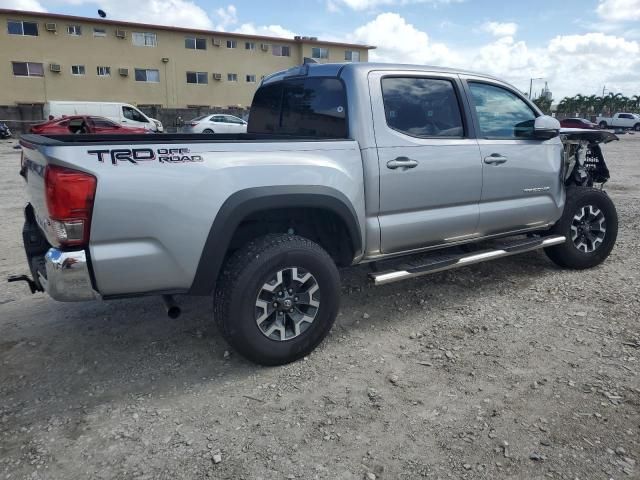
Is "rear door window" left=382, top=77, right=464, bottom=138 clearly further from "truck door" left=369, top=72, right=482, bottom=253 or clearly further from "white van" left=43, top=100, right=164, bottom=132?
"white van" left=43, top=100, right=164, bottom=132

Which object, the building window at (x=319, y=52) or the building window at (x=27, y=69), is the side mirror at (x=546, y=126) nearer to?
the building window at (x=27, y=69)

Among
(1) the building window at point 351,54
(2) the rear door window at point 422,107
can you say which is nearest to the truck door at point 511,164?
(2) the rear door window at point 422,107

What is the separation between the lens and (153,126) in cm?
2400

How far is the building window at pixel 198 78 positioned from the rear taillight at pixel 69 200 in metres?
36.8

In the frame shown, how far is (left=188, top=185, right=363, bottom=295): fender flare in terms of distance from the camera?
2.88 m

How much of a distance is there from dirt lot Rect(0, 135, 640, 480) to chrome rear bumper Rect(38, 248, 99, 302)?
704mm

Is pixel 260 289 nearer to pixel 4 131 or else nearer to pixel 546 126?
pixel 546 126

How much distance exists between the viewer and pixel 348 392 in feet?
9.85

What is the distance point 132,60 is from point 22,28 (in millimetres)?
6576

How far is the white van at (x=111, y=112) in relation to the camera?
23766 mm

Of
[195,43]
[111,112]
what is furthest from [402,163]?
[195,43]

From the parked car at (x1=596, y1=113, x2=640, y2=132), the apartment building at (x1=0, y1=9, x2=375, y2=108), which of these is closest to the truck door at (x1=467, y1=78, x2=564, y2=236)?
the apartment building at (x1=0, y1=9, x2=375, y2=108)

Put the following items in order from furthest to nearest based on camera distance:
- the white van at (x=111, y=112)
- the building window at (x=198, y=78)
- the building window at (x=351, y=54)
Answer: the building window at (x=351, y=54), the building window at (x=198, y=78), the white van at (x=111, y=112)

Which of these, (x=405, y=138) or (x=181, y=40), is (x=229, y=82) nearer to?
(x=181, y=40)
